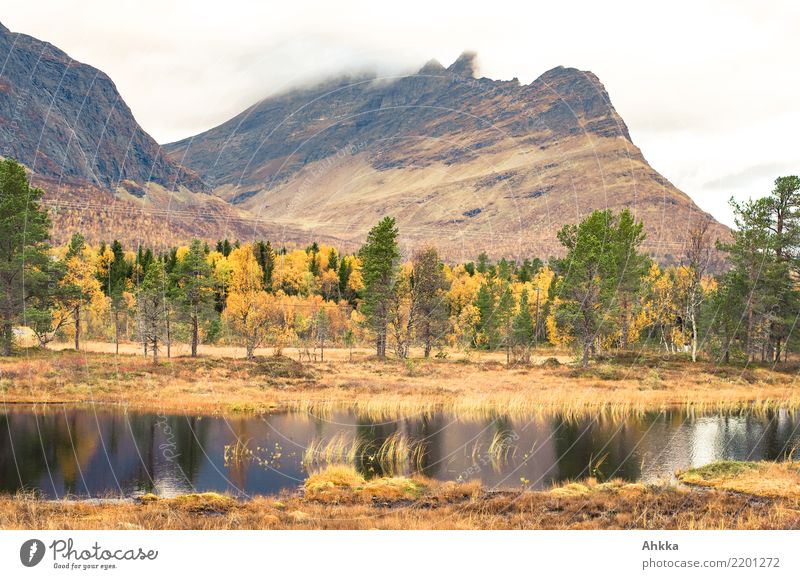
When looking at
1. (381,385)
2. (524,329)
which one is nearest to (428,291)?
(524,329)

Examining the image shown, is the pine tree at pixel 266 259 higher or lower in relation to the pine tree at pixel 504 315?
higher

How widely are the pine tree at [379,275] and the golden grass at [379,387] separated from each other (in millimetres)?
8411

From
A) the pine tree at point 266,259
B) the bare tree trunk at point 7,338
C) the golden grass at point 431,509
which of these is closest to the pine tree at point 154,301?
the bare tree trunk at point 7,338

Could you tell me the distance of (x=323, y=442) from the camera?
3228 cm

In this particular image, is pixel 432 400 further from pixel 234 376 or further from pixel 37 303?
pixel 37 303

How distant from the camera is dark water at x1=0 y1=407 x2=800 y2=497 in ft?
85.6

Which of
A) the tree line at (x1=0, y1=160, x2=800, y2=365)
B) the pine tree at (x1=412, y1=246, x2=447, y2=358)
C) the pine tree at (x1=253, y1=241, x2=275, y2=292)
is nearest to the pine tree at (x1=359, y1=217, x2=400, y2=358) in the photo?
the tree line at (x1=0, y1=160, x2=800, y2=365)

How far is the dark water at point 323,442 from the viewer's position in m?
26.1

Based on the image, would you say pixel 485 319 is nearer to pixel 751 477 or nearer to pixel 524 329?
pixel 524 329

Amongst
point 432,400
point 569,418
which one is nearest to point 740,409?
point 569,418

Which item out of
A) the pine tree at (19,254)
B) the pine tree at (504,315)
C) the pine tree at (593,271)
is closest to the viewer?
the pine tree at (19,254)

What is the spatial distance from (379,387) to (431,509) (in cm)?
2818

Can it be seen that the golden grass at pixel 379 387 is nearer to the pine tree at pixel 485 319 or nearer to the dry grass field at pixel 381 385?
the dry grass field at pixel 381 385

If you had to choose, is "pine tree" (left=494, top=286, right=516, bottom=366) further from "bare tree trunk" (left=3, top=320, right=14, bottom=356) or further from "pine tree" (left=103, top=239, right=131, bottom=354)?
"bare tree trunk" (left=3, top=320, right=14, bottom=356)
